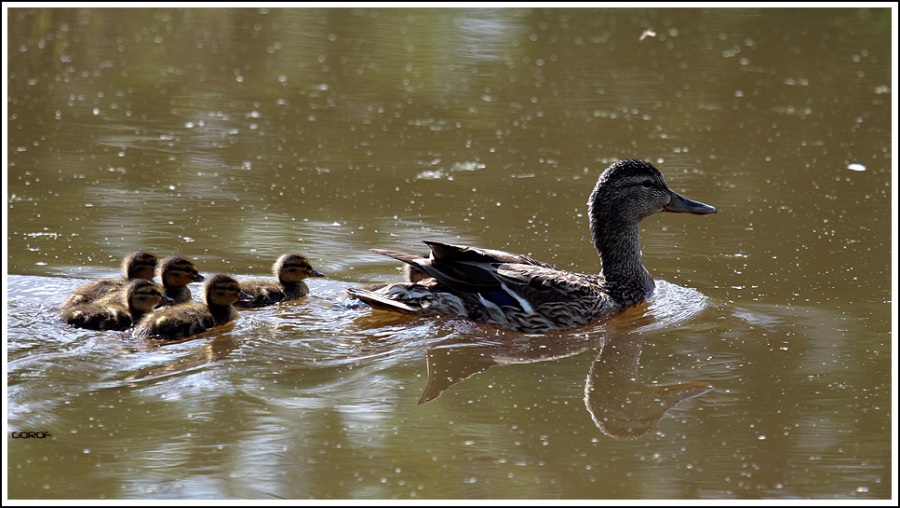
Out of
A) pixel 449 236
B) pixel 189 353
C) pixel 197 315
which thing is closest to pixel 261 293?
pixel 197 315

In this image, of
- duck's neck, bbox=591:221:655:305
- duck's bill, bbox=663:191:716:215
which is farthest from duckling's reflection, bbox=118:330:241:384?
duck's bill, bbox=663:191:716:215

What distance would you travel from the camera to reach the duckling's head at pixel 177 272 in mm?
6008

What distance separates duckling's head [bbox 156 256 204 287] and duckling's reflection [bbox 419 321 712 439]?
4.81 feet

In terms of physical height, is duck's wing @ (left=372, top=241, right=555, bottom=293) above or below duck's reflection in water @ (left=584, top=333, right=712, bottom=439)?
above

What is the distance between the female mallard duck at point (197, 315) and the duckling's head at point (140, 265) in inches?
19.7

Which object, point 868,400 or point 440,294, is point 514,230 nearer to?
point 440,294

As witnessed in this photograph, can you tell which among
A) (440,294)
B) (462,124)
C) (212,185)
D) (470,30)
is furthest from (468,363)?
(470,30)

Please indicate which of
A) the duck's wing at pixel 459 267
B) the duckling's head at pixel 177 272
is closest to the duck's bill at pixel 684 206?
the duck's wing at pixel 459 267

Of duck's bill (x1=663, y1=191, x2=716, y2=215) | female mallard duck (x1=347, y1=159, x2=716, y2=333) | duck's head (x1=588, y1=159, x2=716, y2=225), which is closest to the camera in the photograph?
female mallard duck (x1=347, y1=159, x2=716, y2=333)

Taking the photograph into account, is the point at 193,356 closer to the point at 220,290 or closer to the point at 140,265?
the point at 220,290

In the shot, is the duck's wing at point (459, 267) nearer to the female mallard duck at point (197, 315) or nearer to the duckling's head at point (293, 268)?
the duckling's head at point (293, 268)

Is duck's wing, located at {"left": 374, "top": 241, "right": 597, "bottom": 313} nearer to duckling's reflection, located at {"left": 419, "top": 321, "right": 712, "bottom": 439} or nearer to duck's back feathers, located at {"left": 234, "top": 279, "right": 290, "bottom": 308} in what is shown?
duckling's reflection, located at {"left": 419, "top": 321, "right": 712, "bottom": 439}

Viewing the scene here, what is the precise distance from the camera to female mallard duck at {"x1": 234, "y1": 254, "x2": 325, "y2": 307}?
20.3 ft

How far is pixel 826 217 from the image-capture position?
7598mm
